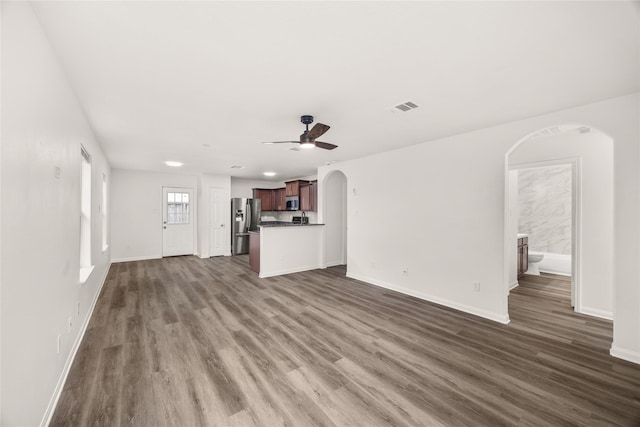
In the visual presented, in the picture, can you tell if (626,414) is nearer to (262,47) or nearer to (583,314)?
(583,314)

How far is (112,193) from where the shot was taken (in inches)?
270

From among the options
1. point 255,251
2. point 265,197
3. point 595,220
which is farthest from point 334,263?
point 595,220

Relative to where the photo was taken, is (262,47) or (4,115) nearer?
(4,115)

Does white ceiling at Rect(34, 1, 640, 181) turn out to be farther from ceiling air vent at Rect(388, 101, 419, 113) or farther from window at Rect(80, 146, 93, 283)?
window at Rect(80, 146, 93, 283)

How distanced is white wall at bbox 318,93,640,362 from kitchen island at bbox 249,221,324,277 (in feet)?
3.82

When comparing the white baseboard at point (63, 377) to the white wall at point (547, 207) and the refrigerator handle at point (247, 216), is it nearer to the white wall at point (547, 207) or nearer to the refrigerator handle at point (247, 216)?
the refrigerator handle at point (247, 216)

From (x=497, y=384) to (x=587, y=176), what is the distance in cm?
327

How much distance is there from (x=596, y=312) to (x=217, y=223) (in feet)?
27.3

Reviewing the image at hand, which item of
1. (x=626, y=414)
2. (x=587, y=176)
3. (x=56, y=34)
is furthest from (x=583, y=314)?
(x=56, y=34)

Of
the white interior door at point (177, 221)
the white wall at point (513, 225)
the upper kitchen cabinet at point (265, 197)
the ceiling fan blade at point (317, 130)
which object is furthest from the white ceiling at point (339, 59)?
the upper kitchen cabinet at point (265, 197)

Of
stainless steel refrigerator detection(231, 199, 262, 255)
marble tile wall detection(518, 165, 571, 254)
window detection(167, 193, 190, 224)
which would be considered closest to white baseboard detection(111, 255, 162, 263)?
window detection(167, 193, 190, 224)

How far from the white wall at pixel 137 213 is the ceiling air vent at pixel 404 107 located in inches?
284

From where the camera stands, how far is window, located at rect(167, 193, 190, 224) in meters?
7.70

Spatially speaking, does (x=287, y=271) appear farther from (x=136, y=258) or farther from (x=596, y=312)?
(x=596, y=312)
